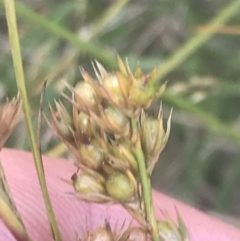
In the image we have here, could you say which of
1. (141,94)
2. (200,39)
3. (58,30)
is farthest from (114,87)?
(200,39)

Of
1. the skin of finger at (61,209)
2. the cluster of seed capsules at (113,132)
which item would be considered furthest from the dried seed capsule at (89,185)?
the skin of finger at (61,209)

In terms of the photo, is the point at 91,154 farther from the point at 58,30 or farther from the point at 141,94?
the point at 58,30

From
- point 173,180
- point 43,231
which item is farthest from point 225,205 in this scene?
point 43,231

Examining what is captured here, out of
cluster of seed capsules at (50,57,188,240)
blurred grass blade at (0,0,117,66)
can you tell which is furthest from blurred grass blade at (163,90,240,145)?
cluster of seed capsules at (50,57,188,240)

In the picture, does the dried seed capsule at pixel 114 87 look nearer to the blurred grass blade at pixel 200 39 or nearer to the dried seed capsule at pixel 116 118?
the dried seed capsule at pixel 116 118

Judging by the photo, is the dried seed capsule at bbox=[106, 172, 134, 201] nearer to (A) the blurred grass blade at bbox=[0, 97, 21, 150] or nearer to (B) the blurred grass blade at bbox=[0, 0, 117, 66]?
(A) the blurred grass blade at bbox=[0, 97, 21, 150]

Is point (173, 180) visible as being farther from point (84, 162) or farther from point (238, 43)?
point (84, 162)
